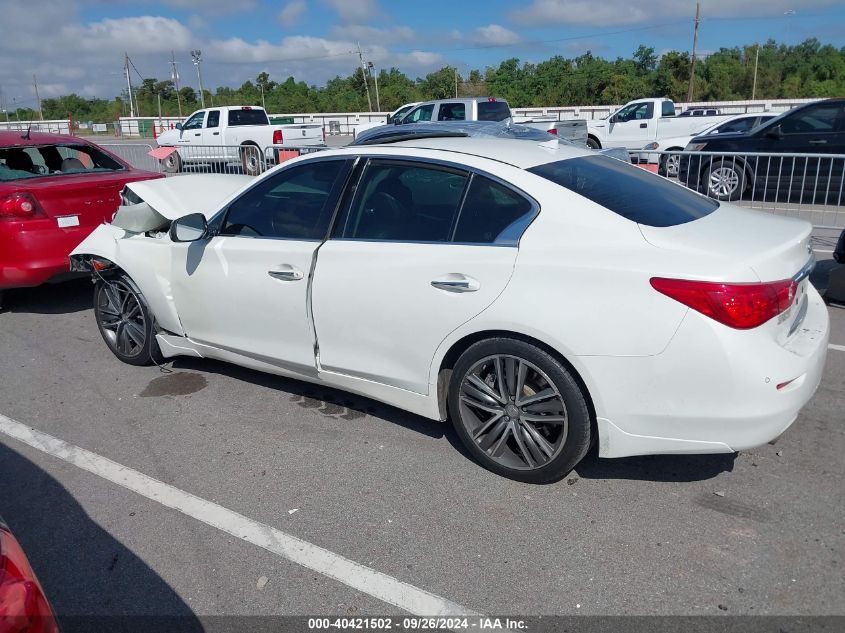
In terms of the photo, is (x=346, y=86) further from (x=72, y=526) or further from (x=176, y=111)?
(x=72, y=526)

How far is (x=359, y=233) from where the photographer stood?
158 inches

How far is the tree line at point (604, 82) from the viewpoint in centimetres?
6294

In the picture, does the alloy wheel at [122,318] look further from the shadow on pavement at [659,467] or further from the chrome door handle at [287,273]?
the shadow on pavement at [659,467]

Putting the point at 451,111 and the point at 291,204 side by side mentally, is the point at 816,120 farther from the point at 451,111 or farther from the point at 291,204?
the point at 291,204

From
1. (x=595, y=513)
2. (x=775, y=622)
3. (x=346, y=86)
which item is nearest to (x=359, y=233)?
(x=595, y=513)

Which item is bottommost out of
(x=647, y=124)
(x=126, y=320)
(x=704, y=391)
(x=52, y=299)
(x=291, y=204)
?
(x=52, y=299)

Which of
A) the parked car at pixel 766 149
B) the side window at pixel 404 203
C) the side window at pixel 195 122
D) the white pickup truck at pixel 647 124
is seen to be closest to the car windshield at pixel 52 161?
the side window at pixel 404 203

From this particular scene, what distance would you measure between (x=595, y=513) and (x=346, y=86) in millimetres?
86612

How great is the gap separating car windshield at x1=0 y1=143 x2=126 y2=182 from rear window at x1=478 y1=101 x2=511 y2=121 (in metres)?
11.3

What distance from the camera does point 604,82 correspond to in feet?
214

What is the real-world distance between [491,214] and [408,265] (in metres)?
0.50

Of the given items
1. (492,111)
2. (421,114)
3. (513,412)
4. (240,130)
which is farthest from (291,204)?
(240,130)

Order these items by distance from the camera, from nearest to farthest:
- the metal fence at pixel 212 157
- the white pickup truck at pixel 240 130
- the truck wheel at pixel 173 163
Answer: the metal fence at pixel 212 157 → the truck wheel at pixel 173 163 → the white pickup truck at pixel 240 130

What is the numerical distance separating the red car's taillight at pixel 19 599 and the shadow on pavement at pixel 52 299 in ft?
18.3
